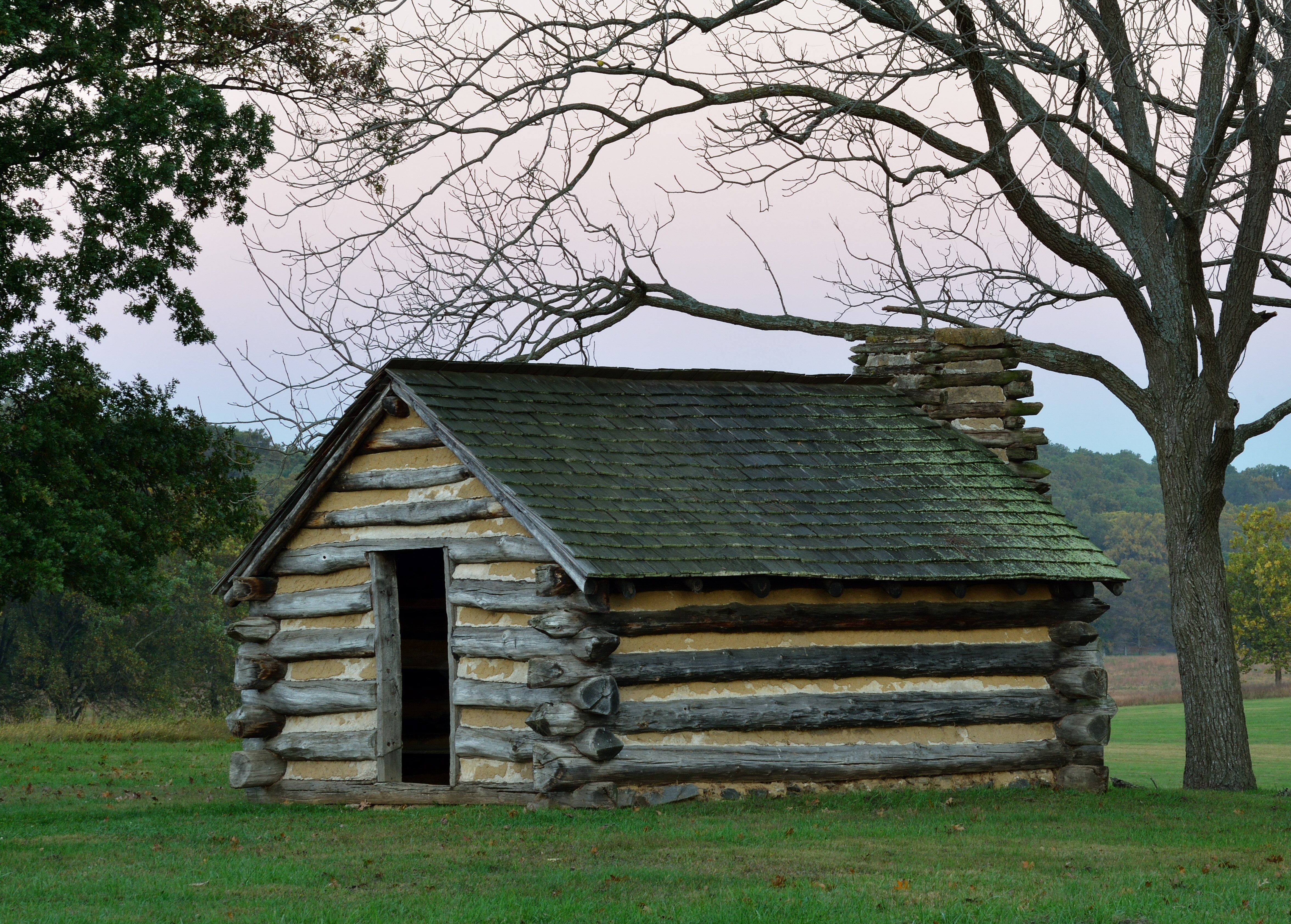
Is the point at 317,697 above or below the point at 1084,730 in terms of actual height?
above

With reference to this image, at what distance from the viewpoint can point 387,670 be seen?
12.5m

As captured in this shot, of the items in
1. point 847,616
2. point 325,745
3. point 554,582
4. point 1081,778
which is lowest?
point 1081,778

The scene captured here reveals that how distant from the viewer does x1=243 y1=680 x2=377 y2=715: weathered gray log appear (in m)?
12.5

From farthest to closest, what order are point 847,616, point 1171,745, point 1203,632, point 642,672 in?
point 1171,745 → point 1203,632 → point 847,616 → point 642,672

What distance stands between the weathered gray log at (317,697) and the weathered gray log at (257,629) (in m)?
0.48

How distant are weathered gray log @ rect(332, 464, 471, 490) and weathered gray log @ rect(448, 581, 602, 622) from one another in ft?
3.13

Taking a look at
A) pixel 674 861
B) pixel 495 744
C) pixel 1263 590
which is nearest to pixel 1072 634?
pixel 495 744

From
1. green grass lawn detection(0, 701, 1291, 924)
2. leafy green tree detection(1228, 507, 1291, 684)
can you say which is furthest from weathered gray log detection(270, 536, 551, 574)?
leafy green tree detection(1228, 507, 1291, 684)

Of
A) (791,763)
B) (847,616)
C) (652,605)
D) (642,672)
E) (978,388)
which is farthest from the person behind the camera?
(978,388)

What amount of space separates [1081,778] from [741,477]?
177 inches

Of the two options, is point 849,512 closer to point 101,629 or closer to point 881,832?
point 881,832

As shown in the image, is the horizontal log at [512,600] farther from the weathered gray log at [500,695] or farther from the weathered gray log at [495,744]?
the weathered gray log at [495,744]

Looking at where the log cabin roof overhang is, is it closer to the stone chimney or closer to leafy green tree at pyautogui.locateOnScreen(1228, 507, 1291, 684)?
the stone chimney

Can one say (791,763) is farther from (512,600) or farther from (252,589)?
(252,589)
